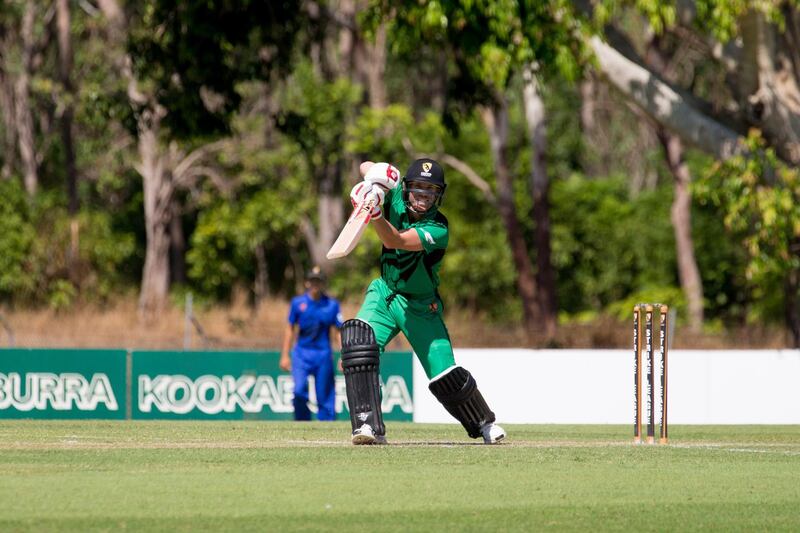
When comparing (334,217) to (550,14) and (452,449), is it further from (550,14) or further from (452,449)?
(452,449)

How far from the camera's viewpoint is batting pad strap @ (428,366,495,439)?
1036 cm

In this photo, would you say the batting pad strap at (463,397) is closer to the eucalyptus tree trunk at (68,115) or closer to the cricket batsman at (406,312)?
the cricket batsman at (406,312)

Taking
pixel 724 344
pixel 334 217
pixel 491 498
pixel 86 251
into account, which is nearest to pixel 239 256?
pixel 86 251

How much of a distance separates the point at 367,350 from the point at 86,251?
1411 inches

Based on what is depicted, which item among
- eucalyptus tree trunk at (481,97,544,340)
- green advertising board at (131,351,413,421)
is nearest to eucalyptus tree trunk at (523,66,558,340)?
eucalyptus tree trunk at (481,97,544,340)

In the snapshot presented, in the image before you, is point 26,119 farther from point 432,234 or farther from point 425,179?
point 432,234

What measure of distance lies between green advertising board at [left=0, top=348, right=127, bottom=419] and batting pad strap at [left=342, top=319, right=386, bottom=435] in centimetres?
1131

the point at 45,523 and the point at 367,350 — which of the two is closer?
the point at 45,523

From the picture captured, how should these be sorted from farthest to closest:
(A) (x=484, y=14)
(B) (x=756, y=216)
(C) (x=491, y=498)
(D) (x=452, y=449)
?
(B) (x=756, y=216)
(A) (x=484, y=14)
(D) (x=452, y=449)
(C) (x=491, y=498)

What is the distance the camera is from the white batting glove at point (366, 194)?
929 cm

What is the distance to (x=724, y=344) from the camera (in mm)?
22672

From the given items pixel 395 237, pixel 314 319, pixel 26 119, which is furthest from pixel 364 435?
pixel 26 119

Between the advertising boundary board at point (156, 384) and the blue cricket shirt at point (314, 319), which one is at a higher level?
Answer: the blue cricket shirt at point (314, 319)

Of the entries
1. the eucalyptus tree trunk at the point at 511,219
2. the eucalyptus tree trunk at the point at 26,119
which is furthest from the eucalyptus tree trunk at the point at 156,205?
the eucalyptus tree trunk at the point at 511,219
